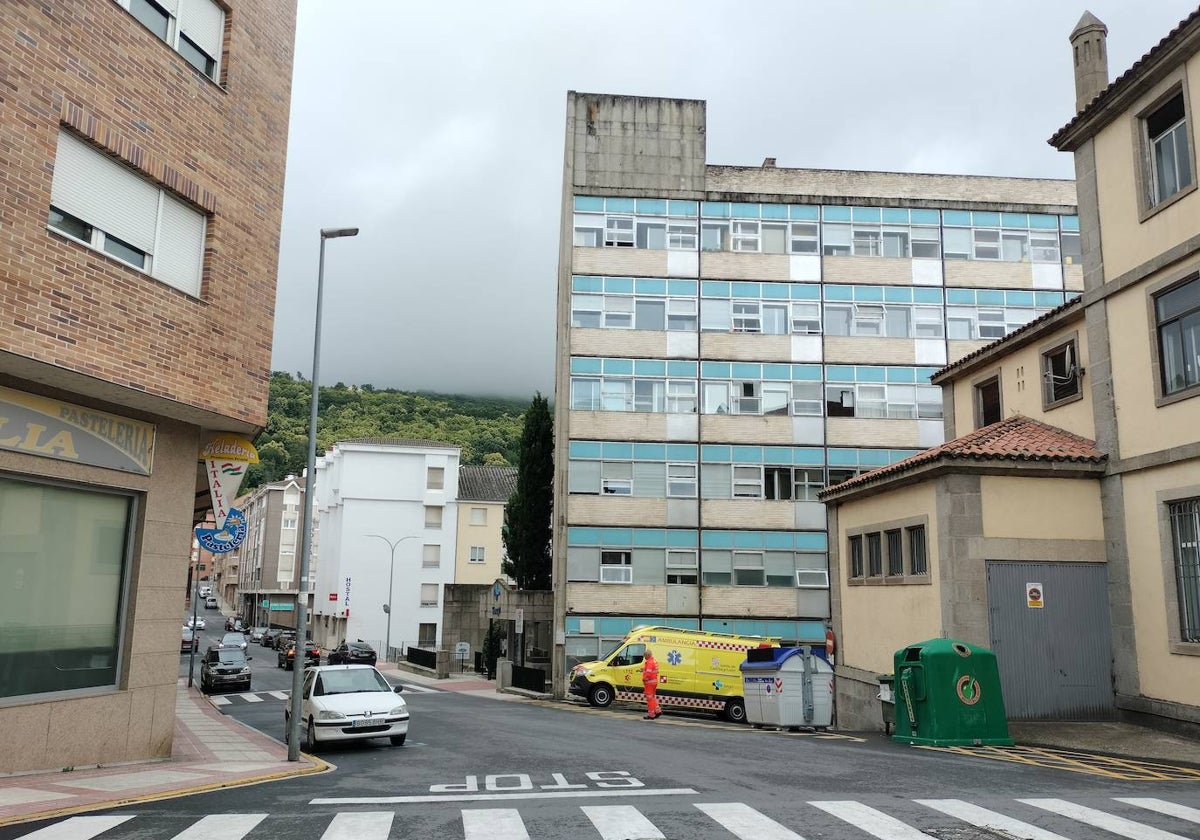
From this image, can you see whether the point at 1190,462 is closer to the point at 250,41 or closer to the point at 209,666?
the point at 250,41

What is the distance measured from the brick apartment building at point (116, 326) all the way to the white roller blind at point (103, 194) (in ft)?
0.09

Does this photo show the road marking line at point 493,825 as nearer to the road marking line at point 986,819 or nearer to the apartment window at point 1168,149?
the road marking line at point 986,819

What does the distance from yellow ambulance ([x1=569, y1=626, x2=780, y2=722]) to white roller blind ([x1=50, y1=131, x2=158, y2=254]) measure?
18.2m

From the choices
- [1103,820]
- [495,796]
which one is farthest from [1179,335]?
[495,796]

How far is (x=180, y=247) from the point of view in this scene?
1401cm

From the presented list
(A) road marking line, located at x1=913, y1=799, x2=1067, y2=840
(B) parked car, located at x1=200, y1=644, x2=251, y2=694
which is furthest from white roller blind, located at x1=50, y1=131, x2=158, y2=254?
(B) parked car, located at x1=200, y1=644, x2=251, y2=694

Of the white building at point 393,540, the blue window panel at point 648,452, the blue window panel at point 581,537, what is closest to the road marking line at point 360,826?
the blue window panel at point 581,537

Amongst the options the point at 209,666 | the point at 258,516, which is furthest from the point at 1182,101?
the point at 258,516

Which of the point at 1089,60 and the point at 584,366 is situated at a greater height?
the point at 1089,60

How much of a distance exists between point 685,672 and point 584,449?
11.6 m

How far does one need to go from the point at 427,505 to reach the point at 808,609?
3702cm

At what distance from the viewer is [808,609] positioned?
36.0 meters

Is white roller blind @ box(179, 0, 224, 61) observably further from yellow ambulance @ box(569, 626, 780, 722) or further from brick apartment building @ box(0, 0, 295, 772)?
yellow ambulance @ box(569, 626, 780, 722)

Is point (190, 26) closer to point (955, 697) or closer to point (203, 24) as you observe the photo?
point (203, 24)
